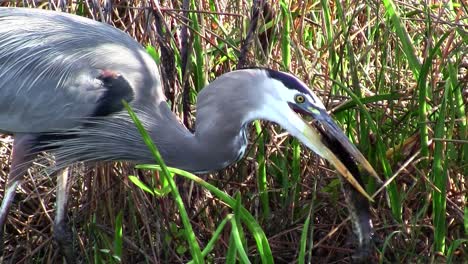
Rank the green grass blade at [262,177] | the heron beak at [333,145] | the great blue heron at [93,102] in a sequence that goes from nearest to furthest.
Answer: the heron beak at [333,145], the great blue heron at [93,102], the green grass blade at [262,177]

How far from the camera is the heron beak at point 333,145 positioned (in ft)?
8.99

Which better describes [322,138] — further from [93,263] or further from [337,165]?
[93,263]

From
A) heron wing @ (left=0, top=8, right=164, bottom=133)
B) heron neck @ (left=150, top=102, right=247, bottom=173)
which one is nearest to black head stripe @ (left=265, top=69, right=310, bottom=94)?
heron neck @ (left=150, top=102, right=247, bottom=173)

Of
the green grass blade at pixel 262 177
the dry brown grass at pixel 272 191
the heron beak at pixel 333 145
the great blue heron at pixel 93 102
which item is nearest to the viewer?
the heron beak at pixel 333 145

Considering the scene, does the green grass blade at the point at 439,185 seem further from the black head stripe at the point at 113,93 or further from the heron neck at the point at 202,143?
the black head stripe at the point at 113,93

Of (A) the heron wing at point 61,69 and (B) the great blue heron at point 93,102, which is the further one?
(A) the heron wing at point 61,69

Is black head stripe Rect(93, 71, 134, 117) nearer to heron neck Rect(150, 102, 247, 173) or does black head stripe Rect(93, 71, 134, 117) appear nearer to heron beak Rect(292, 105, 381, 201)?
heron neck Rect(150, 102, 247, 173)

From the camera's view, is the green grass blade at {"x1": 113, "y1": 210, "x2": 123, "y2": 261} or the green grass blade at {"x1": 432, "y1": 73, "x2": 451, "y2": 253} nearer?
the green grass blade at {"x1": 432, "y1": 73, "x2": 451, "y2": 253}

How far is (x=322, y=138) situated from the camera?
2.80 metres

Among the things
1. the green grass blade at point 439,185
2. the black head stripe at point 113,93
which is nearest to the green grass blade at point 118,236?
the black head stripe at point 113,93

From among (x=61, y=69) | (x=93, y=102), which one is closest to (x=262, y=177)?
(x=93, y=102)

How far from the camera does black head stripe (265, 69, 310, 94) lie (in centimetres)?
276

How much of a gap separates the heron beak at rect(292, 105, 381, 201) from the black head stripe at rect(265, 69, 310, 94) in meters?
0.05

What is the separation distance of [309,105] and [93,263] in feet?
3.89
